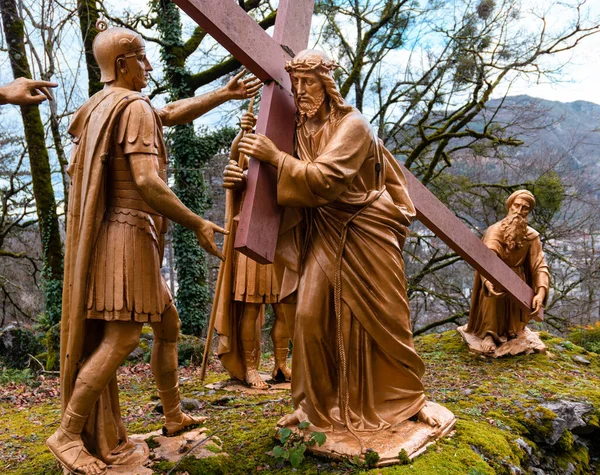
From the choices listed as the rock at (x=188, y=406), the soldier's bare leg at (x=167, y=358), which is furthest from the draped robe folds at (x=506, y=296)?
the soldier's bare leg at (x=167, y=358)

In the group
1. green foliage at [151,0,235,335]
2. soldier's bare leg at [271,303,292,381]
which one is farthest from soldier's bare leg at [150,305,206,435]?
green foliage at [151,0,235,335]

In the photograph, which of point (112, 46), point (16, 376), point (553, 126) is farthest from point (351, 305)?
point (553, 126)

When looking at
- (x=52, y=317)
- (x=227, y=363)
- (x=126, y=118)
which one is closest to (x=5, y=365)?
(x=52, y=317)

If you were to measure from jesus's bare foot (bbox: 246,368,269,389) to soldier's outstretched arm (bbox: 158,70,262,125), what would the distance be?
117 inches

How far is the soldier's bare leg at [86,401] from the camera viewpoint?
9.91ft

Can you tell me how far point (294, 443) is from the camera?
3508mm

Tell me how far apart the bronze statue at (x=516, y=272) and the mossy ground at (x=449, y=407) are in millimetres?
398

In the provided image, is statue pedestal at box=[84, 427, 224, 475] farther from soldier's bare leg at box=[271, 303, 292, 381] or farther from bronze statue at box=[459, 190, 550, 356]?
bronze statue at box=[459, 190, 550, 356]

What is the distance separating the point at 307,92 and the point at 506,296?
4859 mm

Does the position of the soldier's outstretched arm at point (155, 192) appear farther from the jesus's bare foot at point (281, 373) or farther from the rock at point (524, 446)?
the jesus's bare foot at point (281, 373)

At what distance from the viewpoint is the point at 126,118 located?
10.1ft

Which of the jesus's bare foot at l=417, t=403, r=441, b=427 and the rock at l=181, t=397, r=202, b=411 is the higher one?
the jesus's bare foot at l=417, t=403, r=441, b=427

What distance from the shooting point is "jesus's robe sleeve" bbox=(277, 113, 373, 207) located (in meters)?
3.29

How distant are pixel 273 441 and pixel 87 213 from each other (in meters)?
1.93
